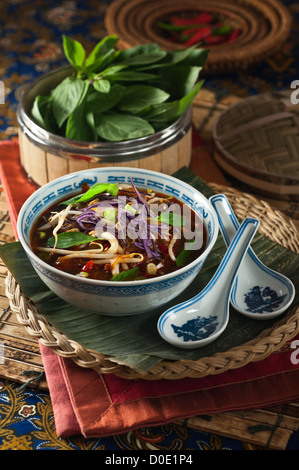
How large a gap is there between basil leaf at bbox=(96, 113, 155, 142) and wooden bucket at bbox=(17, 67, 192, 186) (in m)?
0.03

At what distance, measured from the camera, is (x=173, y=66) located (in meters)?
Result: 2.66

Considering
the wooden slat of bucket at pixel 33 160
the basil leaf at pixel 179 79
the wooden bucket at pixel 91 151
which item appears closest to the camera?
the wooden bucket at pixel 91 151

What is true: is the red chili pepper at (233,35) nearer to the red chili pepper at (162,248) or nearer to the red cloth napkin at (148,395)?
the red chili pepper at (162,248)

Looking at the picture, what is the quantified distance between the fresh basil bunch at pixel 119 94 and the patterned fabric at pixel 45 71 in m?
0.53

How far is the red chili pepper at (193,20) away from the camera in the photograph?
139 inches

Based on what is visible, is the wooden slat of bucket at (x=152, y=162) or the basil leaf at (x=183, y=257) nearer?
the basil leaf at (x=183, y=257)

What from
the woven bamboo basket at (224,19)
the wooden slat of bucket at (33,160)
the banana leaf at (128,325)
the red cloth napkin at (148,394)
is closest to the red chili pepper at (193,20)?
the woven bamboo basket at (224,19)

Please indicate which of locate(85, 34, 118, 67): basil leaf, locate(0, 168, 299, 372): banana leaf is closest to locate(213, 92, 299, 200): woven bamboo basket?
locate(0, 168, 299, 372): banana leaf

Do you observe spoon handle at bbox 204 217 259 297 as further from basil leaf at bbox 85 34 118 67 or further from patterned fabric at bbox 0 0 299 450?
basil leaf at bbox 85 34 118 67

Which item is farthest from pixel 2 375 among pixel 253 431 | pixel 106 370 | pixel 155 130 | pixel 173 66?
pixel 173 66

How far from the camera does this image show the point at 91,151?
2311mm

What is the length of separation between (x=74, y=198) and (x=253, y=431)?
94 centimetres

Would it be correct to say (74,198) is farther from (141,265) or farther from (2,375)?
(2,375)

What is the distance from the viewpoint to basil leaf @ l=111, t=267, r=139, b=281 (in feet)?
5.76
